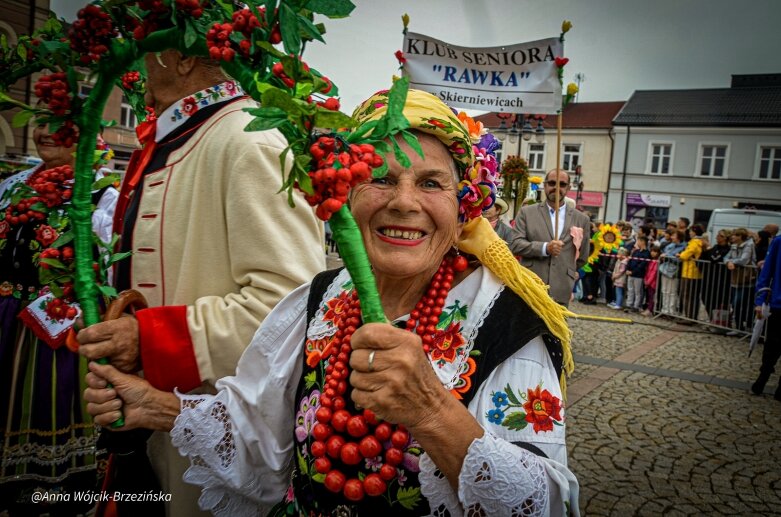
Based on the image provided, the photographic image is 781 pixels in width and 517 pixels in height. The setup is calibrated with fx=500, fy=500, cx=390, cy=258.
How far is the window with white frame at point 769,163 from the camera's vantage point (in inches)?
1176

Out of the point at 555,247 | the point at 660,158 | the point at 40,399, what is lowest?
the point at 40,399

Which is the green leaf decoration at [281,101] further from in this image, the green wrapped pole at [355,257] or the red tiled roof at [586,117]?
the red tiled roof at [586,117]

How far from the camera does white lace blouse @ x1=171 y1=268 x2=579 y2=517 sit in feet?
4.26

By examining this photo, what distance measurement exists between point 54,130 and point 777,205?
37.3m

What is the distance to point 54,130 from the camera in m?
1.49

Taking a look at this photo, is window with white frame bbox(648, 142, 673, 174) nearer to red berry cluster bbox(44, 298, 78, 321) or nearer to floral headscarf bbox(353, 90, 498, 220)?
floral headscarf bbox(353, 90, 498, 220)

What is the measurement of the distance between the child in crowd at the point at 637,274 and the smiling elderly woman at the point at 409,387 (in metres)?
12.1

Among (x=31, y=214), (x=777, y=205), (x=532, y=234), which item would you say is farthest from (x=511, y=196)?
(x=777, y=205)

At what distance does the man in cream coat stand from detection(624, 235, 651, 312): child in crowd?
12.2 meters

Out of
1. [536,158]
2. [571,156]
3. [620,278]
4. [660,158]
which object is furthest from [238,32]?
[536,158]

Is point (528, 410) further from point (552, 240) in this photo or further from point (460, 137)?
point (552, 240)

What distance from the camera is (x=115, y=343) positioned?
5.02ft

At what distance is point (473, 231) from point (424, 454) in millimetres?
792

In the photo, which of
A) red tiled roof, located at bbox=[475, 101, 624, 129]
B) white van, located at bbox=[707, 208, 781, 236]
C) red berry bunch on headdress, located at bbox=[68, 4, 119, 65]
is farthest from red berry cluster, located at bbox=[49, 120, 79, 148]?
red tiled roof, located at bbox=[475, 101, 624, 129]
